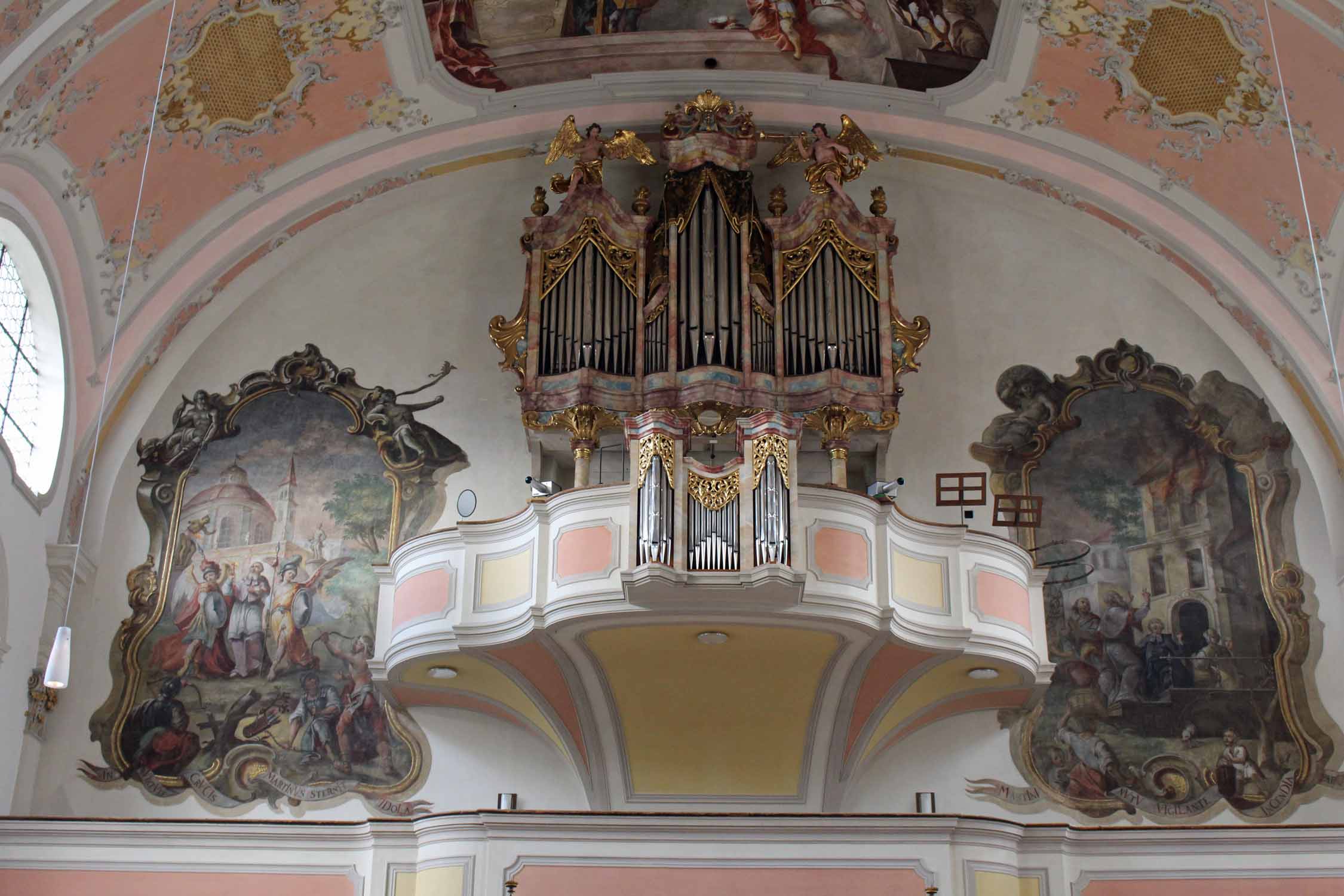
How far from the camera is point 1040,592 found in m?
14.0

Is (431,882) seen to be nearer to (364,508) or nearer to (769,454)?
(769,454)

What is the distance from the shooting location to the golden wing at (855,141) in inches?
594

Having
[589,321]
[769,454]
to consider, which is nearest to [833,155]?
[589,321]

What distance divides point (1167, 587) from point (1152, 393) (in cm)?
206

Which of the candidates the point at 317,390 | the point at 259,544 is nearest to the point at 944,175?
the point at 317,390

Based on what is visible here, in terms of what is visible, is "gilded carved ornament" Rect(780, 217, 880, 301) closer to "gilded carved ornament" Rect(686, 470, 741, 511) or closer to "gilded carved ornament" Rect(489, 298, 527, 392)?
"gilded carved ornament" Rect(489, 298, 527, 392)

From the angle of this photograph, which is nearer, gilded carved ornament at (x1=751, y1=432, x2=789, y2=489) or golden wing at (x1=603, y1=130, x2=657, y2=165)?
gilded carved ornament at (x1=751, y1=432, x2=789, y2=489)

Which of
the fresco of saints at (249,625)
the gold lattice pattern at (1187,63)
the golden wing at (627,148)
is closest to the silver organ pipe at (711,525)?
the golden wing at (627,148)

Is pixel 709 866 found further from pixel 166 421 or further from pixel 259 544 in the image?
pixel 166 421

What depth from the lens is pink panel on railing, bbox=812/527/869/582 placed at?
12.6 metres

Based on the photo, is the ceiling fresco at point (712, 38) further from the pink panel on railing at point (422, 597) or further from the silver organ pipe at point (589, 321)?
the pink panel on railing at point (422, 597)

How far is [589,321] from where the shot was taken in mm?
14562

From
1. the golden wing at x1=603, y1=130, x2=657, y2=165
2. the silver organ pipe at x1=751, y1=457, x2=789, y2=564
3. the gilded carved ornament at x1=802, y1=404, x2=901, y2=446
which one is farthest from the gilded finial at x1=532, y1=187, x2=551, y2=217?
the silver organ pipe at x1=751, y1=457, x2=789, y2=564

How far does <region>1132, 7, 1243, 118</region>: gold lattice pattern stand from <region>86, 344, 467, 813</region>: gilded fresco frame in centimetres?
751
